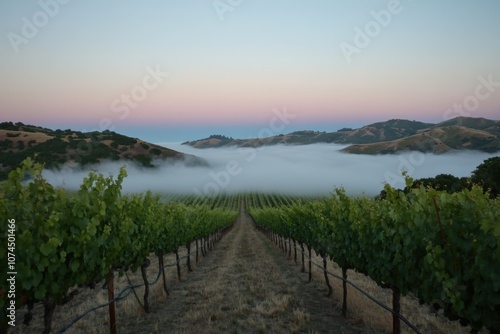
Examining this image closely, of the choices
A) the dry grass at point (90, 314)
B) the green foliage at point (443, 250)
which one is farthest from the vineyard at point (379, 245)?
the dry grass at point (90, 314)

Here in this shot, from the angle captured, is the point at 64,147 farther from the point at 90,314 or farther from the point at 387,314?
→ the point at 387,314

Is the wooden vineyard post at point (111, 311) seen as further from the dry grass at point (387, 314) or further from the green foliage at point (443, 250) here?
the dry grass at point (387, 314)

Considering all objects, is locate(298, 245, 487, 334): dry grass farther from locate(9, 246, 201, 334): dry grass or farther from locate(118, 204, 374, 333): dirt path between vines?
locate(9, 246, 201, 334): dry grass

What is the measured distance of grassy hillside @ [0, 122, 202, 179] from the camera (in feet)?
323

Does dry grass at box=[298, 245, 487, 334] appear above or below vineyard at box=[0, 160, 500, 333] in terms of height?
below

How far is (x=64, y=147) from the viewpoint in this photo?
11369cm

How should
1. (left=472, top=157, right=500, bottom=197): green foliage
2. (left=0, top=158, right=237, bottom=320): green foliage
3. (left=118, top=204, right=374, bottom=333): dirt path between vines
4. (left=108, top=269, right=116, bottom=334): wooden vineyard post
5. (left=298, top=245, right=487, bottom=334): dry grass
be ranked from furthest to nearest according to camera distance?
(left=472, top=157, right=500, bottom=197): green foliage, (left=118, top=204, right=374, bottom=333): dirt path between vines, (left=298, top=245, right=487, bottom=334): dry grass, (left=108, top=269, right=116, bottom=334): wooden vineyard post, (left=0, top=158, right=237, bottom=320): green foliage

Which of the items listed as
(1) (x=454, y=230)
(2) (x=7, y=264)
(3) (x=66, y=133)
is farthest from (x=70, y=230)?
(3) (x=66, y=133)

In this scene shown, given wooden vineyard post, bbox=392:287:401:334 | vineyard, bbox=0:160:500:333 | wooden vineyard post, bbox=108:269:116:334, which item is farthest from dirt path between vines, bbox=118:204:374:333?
vineyard, bbox=0:160:500:333

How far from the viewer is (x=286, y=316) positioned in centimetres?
1056

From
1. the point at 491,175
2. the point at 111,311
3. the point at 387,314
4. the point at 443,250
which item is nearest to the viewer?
the point at 443,250

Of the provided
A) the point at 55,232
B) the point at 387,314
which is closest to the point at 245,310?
the point at 387,314

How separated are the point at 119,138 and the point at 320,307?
154318 mm

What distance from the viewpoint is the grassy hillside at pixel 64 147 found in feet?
323
